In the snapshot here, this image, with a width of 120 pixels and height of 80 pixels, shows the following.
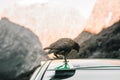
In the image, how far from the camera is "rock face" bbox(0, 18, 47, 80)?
28422 mm

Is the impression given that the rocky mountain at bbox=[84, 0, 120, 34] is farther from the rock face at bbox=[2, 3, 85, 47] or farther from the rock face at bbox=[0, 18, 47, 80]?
the rock face at bbox=[2, 3, 85, 47]

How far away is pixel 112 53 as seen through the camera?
25.5 m

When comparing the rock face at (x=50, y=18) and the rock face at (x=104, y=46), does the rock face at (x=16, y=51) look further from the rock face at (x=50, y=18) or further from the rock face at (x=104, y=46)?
the rock face at (x=50, y=18)

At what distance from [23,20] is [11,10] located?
4.19 m

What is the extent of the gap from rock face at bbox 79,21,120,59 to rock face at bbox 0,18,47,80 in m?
3.05

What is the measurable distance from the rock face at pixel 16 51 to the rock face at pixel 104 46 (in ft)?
10.00

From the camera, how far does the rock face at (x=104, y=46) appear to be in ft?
84.8

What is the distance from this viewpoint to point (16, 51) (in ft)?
100

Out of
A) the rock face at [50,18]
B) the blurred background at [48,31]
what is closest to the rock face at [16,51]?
the blurred background at [48,31]

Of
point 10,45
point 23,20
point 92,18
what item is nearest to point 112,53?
point 10,45

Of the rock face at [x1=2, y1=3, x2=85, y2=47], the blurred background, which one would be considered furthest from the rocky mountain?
the rock face at [x1=2, y1=3, x2=85, y2=47]

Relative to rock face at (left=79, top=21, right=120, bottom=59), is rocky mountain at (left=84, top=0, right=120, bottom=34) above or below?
above

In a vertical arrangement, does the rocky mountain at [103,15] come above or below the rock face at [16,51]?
above

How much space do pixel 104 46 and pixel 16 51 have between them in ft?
21.3
